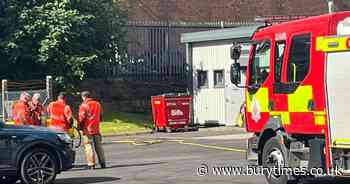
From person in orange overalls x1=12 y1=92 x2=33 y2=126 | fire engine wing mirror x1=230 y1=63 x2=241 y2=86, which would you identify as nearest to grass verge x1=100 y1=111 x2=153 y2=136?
person in orange overalls x1=12 y1=92 x2=33 y2=126

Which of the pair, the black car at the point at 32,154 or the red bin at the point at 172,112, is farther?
the red bin at the point at 172,112

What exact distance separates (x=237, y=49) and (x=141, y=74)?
22961 millimetres

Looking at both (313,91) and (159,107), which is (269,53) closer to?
(313,91)

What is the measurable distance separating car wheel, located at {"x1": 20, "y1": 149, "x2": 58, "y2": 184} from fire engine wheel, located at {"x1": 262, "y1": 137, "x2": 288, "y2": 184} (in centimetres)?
391

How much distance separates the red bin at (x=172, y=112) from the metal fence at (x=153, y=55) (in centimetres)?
519

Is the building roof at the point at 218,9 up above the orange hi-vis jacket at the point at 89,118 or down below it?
above

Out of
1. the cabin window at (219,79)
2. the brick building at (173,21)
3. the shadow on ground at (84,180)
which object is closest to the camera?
the shadow on ground at (84,180)

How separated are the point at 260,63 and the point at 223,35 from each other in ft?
62.3

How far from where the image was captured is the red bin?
30.9 metres

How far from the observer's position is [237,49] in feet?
47.0

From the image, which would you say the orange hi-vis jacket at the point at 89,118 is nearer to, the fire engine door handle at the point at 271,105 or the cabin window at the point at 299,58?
the fire engine door handle at the point at 271,105

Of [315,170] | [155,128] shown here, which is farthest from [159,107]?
[315,170]

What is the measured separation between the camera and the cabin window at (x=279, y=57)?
13.4 metres

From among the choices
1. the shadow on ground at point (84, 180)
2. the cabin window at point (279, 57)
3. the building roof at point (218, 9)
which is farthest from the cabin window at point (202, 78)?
the cabin window at point (279, 57)
